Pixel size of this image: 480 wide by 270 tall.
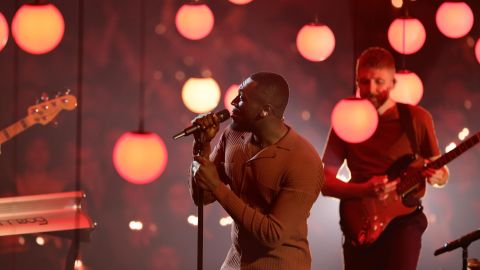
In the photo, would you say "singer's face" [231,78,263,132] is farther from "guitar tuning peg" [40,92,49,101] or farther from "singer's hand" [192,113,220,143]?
"guitar tuning peg" [40,92,49,101]

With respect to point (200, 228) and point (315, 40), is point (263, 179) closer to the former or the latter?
point (200, 228)

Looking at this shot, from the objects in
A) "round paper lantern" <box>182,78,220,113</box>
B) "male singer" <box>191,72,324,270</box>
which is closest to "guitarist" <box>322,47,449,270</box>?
"round paper lantern" <box>182,78,220,113</box>

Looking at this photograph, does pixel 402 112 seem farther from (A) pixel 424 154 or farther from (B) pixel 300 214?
(B) pixel 300 214

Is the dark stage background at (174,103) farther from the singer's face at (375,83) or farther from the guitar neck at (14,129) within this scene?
the singer's face at (375,83)

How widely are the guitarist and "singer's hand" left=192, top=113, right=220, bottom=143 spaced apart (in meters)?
2.10

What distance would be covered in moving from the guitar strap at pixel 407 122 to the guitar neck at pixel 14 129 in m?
2.28

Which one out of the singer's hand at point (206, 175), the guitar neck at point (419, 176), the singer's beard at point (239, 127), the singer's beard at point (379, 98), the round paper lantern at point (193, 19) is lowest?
the guitar neck at point (419, 176)

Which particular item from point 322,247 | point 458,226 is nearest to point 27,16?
point 322,247

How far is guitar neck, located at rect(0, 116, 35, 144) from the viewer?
5168 millimetres

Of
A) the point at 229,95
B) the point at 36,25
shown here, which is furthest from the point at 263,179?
the point at 229,95

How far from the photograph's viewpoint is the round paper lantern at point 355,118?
3.86 m

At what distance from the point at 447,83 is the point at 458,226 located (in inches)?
39.9

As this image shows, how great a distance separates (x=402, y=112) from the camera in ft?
16.3

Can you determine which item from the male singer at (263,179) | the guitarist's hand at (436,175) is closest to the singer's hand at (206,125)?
the male singer at (263,179)
